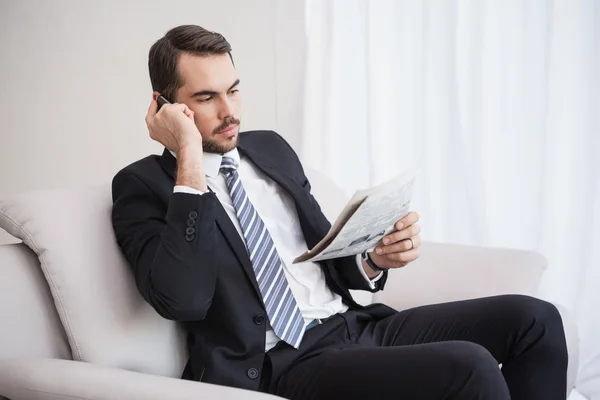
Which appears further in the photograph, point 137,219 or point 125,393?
point 137,219

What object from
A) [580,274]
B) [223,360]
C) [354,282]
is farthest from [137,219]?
[580,274]

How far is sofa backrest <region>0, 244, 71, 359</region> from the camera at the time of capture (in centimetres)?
161

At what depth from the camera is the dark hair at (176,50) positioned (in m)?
1.79

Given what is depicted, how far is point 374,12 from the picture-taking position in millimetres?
2977

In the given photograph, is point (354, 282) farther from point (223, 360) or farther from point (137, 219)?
point (137, 219)

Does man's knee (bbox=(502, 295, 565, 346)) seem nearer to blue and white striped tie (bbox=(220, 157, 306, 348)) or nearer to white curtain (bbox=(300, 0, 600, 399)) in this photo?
blue and white striped tie (bbox=(220, 157, 306, 348))

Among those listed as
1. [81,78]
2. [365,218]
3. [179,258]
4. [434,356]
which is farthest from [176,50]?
[81,78]

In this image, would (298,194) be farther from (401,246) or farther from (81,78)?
(81,78)

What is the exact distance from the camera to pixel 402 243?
1721mm

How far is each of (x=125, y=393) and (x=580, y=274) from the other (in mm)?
1958

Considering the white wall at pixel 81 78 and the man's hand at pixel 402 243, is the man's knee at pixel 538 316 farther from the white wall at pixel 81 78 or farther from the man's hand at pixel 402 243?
the white wall at pixel 81 78

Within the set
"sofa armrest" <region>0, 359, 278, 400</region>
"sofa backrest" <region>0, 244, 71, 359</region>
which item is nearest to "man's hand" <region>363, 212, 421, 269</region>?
"sofa armrest" <region>0, 359, 278, 400</region>

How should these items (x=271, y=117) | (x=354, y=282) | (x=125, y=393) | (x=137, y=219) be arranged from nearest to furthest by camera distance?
(x=125, y=393), (x=137, y=219), (x=354, y=282), (x=271, y=117)

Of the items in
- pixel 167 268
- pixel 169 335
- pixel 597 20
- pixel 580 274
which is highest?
pixel 597 20
